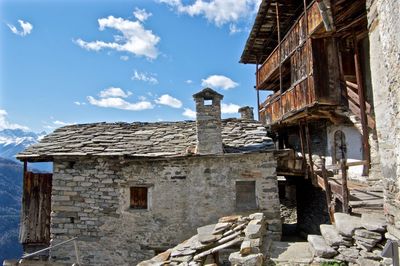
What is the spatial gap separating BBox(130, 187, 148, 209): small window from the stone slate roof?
3.74 ft

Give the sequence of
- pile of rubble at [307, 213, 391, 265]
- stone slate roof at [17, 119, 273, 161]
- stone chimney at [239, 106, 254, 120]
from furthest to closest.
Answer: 1. stone chimney at [239, 106, 254, 120]
2. stone slate roof at [17, 119, 273, 161]
3. pile of rubble at [307, 213, 391, 265]

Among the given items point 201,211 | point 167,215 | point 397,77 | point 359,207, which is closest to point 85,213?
point 167,215

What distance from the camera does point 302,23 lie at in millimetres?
10336

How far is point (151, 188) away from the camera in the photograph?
9500 mm

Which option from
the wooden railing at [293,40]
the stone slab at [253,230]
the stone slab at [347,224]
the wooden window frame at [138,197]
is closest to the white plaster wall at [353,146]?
the wooden railing at [293,40]

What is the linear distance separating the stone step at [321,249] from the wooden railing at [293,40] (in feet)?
19.3

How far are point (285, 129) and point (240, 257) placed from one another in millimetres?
10613

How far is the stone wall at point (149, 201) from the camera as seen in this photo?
919 cm

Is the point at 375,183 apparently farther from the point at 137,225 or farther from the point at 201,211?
the point at 137,225

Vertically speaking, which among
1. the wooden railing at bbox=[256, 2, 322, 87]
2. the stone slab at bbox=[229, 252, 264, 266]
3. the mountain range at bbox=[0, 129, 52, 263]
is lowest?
the mountain range at bbox=[0, 129, 52, 263]

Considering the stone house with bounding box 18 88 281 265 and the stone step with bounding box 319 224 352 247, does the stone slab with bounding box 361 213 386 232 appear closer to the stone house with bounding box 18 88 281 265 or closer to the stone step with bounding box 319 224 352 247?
the stone step with bounding box 319 224 352 247

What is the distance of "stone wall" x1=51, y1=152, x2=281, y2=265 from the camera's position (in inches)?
362

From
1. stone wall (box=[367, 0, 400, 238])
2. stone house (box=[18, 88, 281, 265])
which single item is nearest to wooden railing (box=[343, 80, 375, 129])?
stone house (box=[18, 88, 281, 265])

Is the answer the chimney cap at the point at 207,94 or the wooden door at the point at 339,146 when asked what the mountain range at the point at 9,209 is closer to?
the chimney cap at the point at 207,94
